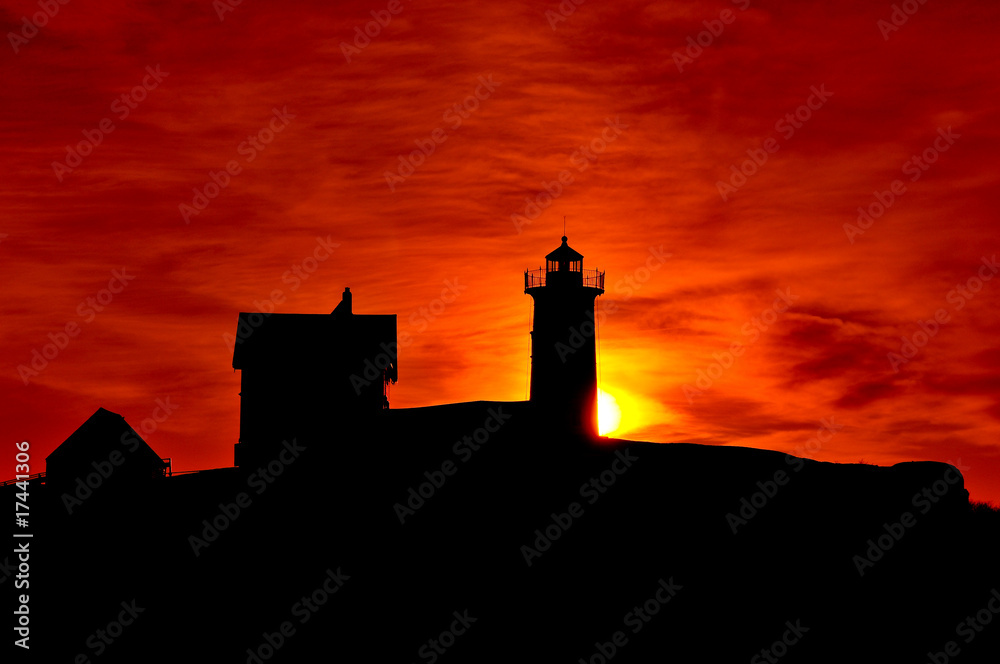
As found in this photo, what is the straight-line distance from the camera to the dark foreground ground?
32.0m

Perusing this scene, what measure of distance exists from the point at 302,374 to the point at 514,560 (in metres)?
12.4

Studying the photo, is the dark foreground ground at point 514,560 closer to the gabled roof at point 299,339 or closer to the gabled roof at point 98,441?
the gabled roof at point 98,441

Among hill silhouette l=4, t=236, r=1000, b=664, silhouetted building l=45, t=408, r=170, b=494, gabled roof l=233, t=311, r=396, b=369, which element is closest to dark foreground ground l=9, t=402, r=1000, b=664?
hill silhouette l=4, t=236, r=1000, b=664

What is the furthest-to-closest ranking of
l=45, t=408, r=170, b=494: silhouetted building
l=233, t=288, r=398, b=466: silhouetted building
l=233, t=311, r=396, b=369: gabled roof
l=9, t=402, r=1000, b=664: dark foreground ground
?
l=233, t=311, r=396, b=369: gabled roof < l=233, t=288, r=398, b=466: silhouetted building < l=45, t=408, r=170, b=494: silhouetted building < l=9, t=402, r=1000, b=664: dark foreground ground

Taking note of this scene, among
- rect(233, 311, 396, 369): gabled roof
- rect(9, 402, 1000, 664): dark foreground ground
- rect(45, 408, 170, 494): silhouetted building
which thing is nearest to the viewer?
rect(9, 402, 1000, 664): dark foreground ground

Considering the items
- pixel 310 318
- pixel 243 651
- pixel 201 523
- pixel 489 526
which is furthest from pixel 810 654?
pixel 310 318

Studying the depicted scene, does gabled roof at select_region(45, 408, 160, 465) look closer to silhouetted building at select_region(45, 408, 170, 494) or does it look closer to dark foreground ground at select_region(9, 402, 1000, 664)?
silhouetted building at select_region(45, 408, 170, 494)

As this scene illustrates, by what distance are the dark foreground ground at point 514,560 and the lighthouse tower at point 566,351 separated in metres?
8.96

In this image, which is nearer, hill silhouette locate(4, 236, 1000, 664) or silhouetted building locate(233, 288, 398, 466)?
hill silhouette locate(4, 236, 1000, 664)

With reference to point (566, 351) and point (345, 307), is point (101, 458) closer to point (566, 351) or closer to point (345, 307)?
point (345, 307)

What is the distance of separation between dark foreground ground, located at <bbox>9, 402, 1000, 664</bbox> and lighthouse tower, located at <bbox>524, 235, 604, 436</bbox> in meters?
8.96

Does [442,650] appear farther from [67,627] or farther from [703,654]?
[67,627]

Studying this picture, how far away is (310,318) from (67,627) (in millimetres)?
15918

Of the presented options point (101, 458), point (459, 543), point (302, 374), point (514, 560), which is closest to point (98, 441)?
point (101, 458)
